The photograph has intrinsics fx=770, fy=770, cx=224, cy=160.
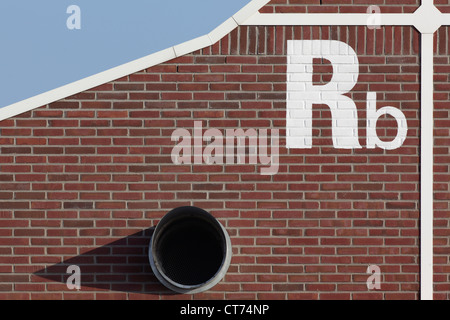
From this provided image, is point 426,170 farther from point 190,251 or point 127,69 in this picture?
point 127,69

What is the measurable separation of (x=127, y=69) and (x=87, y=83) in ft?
1.35

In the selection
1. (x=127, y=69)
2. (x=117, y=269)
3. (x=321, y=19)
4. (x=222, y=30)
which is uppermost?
(x=321, y=19)

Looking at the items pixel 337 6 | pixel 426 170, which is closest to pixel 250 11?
pixel 337 6

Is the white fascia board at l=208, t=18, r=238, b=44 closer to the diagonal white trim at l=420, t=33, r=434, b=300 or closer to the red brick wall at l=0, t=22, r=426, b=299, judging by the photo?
the red brick wall at l=0, t=22, r=426, b=299

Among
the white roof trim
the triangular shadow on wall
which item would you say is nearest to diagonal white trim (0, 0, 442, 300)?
the white roof trim

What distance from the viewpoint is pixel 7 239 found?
7457mm

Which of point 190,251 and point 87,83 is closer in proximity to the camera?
point 190,251

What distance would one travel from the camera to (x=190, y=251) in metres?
7.31

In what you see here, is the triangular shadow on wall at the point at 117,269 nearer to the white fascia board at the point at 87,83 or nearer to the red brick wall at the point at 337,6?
the white fascia board at the point at 87,83

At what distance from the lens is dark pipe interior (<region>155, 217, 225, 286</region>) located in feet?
23.7

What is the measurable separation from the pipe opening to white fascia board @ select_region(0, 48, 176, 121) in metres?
1.54

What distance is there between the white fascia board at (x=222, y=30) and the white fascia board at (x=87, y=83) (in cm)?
42

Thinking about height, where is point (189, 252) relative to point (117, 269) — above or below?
above

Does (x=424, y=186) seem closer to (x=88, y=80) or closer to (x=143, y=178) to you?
(x=143, y=178)
